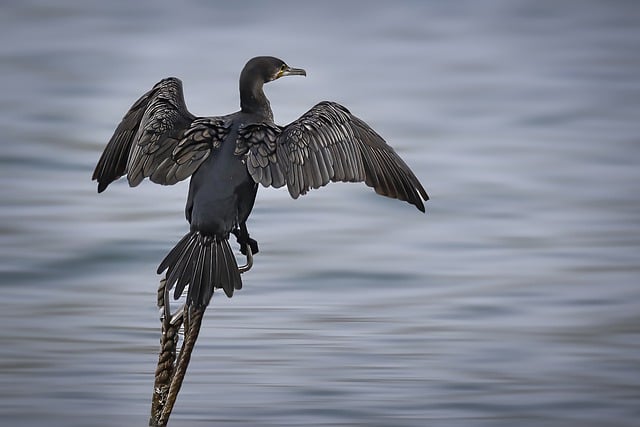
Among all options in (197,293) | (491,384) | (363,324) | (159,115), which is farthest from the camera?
(363,324)

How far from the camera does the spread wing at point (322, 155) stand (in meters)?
7.31

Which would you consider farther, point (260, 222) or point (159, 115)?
point (260, 222)

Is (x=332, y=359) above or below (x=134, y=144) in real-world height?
below

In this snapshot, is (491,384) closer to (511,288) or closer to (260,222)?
(511,288)

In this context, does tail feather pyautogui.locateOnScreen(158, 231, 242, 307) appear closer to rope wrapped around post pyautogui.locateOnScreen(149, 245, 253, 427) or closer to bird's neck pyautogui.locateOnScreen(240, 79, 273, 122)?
rope wrapped around post pyautogui.locateOnScreen(149, 245, 253, 427)

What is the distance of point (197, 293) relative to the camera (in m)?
6.90

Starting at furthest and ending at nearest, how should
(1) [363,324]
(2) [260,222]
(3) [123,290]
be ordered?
(2) [260,222], (3) [123,290], (1) [363,324]

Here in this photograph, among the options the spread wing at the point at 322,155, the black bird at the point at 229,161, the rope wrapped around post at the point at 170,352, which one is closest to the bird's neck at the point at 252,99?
the black bird at the point at 229,161

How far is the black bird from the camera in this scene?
7.00 m

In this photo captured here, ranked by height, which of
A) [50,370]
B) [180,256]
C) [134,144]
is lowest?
[50,370]

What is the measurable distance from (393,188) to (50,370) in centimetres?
214

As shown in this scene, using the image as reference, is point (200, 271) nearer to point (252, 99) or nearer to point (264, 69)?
point (252, 99)

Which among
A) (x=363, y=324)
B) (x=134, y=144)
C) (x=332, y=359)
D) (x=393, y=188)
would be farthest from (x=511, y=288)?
(x=134, y=144)

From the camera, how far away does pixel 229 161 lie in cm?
730
